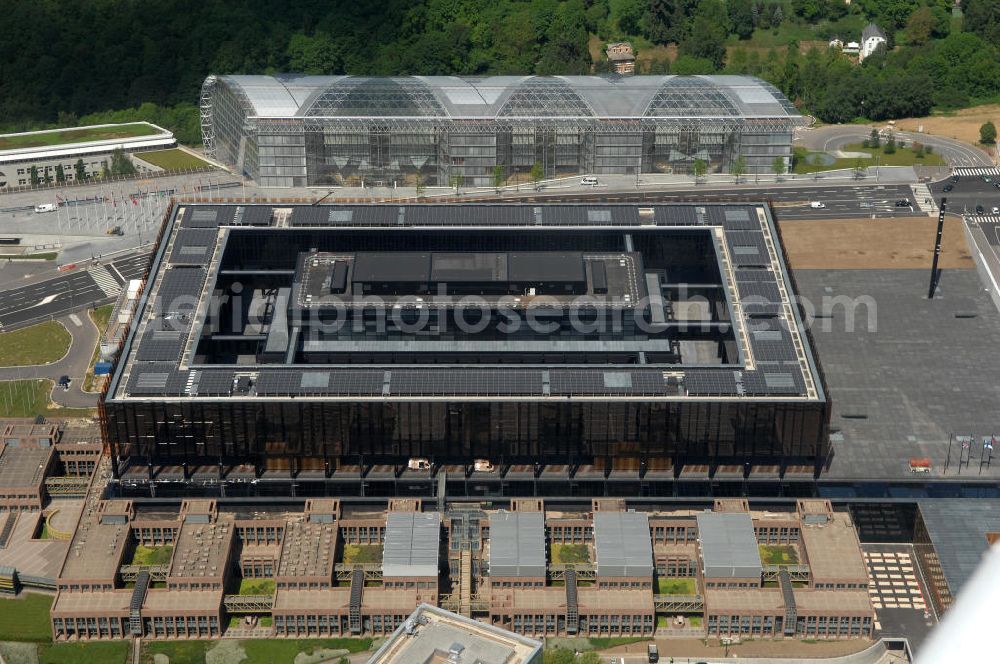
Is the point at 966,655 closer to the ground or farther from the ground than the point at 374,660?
farther from the ground

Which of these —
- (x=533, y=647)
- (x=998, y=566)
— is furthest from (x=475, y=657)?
(x=998, y=566)

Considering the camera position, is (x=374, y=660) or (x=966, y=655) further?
(x=374, y=660)

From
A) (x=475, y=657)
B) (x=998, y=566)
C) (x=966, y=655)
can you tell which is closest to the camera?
(x=966, y=655)

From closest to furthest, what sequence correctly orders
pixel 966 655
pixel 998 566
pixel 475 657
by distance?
pixel 966 655, pixel 998 566, pixel 475 657

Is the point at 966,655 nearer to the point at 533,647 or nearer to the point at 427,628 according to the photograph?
the point at 533,647

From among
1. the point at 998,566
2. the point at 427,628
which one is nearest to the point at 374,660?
the point at 427,628

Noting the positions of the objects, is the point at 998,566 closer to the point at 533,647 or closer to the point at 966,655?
the point at 966,655
